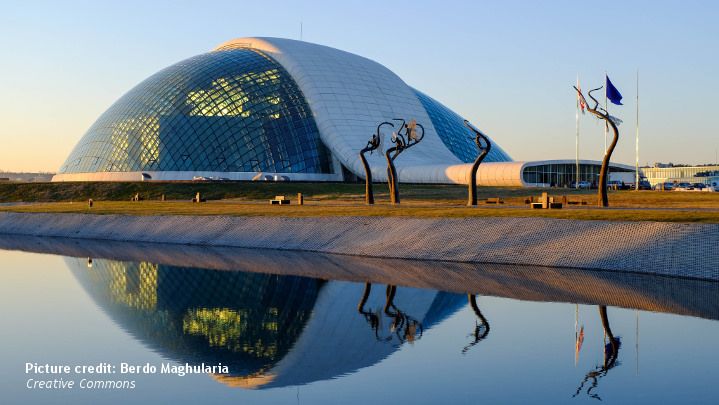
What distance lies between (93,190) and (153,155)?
9.52m

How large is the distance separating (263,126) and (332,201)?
2462cm

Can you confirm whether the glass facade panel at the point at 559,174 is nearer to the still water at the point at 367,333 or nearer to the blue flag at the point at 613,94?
the blue flag at the point at 613,94

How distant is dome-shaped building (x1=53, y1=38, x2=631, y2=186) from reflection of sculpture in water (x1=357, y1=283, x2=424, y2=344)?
46.7 m

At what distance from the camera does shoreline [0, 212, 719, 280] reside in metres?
28.2

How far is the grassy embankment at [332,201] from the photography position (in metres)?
37.2

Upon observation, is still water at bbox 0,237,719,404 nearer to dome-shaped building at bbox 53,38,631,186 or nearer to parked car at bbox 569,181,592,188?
parked car at bbox 569,181,592,188

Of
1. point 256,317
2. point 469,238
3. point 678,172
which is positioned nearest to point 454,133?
point 469,238

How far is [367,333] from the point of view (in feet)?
62.2

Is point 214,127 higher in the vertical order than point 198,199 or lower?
higher

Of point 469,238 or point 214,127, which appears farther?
point 214,127

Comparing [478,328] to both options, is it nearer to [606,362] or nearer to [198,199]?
[606,362]

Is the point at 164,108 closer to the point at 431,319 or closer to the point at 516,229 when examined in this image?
the point at 516,229

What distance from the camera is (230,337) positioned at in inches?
722

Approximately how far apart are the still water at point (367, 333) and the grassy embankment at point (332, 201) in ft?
26.9
